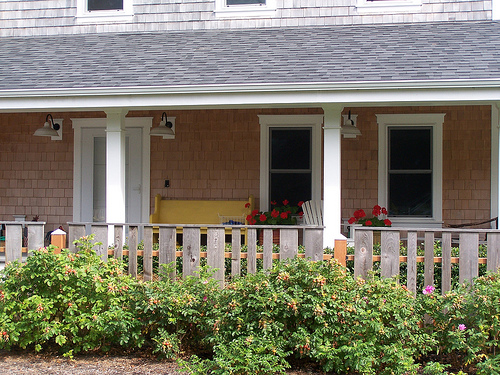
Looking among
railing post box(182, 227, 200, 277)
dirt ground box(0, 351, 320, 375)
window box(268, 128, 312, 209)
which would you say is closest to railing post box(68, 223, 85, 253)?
railing post box(182, 227, 200, 277)

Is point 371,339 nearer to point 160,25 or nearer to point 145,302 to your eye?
point 145,302

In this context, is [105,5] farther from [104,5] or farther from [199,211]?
[199,211]

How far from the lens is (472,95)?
5852mm

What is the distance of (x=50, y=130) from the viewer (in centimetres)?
812

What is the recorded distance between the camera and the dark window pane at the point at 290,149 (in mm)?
8445

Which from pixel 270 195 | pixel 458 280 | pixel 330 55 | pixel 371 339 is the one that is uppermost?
pixel 330 55

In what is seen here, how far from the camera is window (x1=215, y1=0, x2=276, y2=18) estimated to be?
28.2 feet

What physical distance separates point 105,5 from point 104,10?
10 centimetres

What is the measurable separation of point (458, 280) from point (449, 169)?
3.74 m

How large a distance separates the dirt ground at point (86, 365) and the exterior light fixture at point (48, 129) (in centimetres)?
442

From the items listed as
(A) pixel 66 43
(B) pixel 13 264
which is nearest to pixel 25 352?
(B) pixel 13 264

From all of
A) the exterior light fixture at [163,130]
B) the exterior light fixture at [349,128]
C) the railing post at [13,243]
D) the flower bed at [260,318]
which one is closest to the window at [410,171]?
the exterior light fixture at [349,128]

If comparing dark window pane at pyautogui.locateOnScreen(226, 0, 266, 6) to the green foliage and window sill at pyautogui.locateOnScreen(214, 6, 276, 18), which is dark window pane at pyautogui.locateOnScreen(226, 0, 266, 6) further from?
the green foliage

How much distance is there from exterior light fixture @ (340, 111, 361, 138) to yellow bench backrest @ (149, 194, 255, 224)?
70.1 inches
